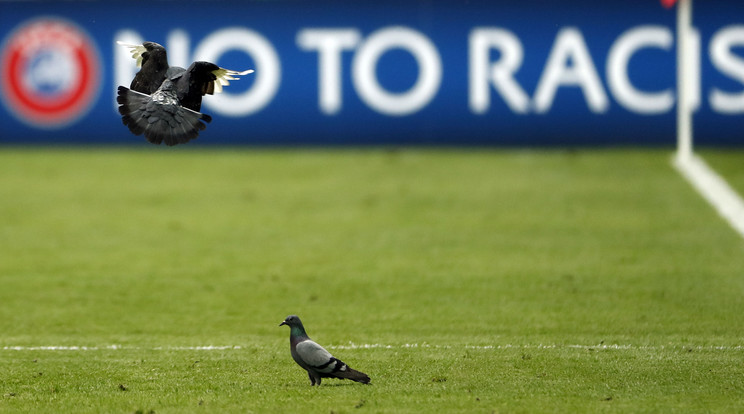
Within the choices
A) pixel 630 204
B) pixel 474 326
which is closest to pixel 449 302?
pixel 474 326

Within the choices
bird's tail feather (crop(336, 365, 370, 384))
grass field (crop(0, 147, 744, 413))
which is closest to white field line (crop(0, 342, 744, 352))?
grass field (crop(0, 147, 744, 413))

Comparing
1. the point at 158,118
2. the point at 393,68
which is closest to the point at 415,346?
the point at 158,118

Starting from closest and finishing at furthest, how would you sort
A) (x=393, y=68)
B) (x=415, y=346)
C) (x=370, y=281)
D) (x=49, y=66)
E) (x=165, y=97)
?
(x=165, y=97)
(x=415, y=346)
(x=370, y=281)
(x=393, y=68)
(x=49, y=66)

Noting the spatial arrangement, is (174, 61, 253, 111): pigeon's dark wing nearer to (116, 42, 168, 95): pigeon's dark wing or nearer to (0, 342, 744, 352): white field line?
(116, 42, 168, 95): pigeon's dark wing

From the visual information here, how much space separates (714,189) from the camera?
1902 centimetres

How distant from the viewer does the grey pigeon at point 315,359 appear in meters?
8.68

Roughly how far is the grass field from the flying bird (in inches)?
84.5

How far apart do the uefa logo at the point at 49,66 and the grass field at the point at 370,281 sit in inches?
50.4

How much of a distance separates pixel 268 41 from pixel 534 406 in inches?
547

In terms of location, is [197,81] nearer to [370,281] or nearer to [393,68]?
[370,281]

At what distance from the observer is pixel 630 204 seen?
720 inches

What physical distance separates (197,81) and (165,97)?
355 mm

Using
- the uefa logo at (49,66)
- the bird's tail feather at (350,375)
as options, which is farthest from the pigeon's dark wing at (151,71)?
the uefa logo at (49,66)

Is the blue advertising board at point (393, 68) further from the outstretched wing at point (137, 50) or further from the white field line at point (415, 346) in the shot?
the outstretched wing at point (137, 50)
